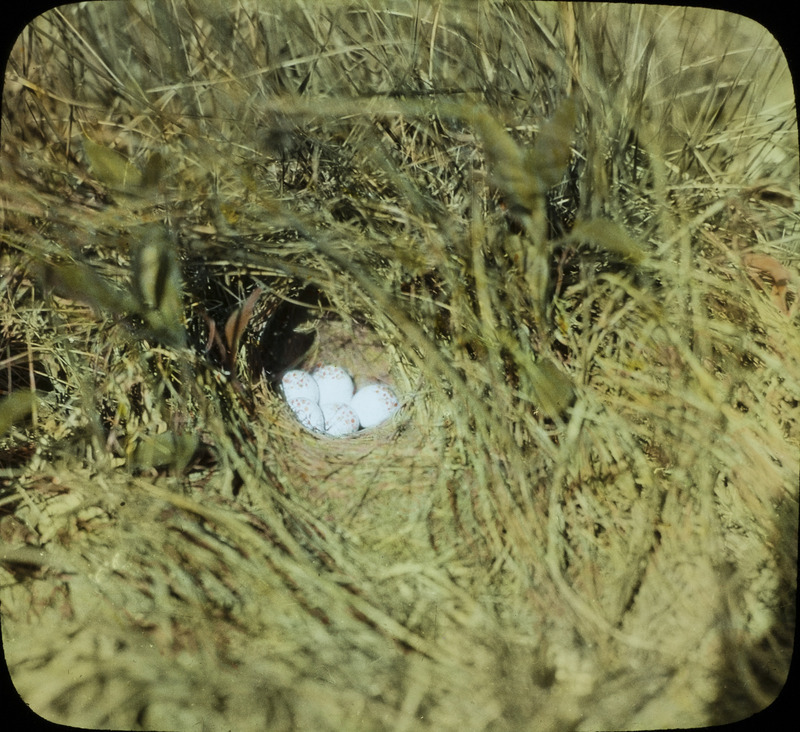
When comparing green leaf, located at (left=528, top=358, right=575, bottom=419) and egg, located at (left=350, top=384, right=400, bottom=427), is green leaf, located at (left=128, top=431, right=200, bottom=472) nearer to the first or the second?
egg, located at (left=350, top=384, right=400, bottom=427)

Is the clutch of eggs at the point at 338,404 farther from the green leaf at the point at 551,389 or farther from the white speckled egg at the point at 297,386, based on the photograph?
the green leaf at the point at 551,389

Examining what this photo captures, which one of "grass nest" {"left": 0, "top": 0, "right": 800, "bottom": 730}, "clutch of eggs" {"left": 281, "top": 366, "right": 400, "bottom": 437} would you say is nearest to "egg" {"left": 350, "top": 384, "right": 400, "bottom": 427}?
"clutch of eggs" {"left": 281, "top": 366, "right": 400, "bottom": 437}

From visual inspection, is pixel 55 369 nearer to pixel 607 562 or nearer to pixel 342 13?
pixel 342 13

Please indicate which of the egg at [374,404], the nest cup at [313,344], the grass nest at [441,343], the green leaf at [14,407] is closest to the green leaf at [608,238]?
the grass nest at [441,343]

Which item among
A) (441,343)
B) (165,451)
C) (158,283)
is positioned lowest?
(165,451)

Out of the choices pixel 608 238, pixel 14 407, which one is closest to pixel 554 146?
pixel 608 238

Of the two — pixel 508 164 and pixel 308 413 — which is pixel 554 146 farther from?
pixel 308 413

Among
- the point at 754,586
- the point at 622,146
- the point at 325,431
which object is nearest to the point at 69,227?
the point at 325,431
